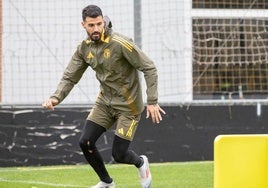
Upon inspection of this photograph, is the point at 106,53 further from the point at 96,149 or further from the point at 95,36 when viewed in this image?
the point at 96,149

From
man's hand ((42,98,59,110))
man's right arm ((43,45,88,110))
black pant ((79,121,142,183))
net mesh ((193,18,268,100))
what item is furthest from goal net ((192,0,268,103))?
man's hand ((42,98,59,110))

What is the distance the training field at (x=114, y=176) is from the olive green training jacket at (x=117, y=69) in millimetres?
1165

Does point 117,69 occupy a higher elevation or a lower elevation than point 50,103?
higher

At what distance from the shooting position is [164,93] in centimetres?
1279

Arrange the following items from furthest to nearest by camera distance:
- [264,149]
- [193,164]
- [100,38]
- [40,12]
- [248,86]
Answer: [248,86]
[40,12]
[193,164]
[100,38]
[264,149]

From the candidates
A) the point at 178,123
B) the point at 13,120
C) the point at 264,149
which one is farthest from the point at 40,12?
the point at 264,149

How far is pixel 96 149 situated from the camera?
8.09 meters

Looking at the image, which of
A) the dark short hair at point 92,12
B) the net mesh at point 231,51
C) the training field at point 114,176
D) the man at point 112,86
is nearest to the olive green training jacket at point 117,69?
the man at point 112,86

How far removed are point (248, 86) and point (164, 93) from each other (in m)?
1.50

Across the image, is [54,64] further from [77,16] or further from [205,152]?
[205,152]

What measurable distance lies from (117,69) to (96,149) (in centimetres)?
83

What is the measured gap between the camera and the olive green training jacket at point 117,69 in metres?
7.84

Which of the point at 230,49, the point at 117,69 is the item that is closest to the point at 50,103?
the point at 117,69

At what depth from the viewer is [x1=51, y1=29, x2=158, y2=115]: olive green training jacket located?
25.7 ft
